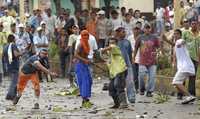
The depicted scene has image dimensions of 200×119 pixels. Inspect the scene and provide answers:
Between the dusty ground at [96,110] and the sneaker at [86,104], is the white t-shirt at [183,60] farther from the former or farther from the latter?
the sneaker at [86,104]

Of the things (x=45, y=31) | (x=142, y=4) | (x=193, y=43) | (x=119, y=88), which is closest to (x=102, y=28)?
(x=45, y=31)

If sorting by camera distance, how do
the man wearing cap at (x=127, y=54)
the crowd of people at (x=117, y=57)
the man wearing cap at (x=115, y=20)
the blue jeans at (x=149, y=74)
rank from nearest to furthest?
1. the crowd of people at (x=117, y=57)
2. the man wearing cap at (x=127, y=54)
3. the blue jeans at (x=149, y=74)
4. the man wearing cap at (x=115, y=20)

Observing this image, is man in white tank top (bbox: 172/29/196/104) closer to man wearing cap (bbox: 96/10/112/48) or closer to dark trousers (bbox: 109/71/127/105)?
dark trousers (bbox: 109/71/127/105)

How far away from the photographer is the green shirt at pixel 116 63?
16391 mm

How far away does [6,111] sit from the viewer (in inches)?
645

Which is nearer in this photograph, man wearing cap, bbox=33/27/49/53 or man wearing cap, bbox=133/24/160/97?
man wearing cap, bbox=133/24/160/97

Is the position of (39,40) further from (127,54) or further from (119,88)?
(119,88)

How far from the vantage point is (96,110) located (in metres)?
16.4

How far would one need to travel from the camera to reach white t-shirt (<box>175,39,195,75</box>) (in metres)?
17.3

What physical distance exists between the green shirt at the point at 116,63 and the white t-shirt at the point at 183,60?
4.94 ft

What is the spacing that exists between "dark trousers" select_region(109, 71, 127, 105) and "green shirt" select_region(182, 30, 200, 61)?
2198 mm

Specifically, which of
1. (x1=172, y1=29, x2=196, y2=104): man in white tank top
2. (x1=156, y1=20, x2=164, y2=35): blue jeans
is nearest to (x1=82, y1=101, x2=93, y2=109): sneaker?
(x1=172, y1=29, x2=196, y2=104): man in white tank top

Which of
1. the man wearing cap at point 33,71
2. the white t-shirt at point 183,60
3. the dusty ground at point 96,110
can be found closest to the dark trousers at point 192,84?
the dusty ground at point 96,110

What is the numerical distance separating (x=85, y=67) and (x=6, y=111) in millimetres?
1987
